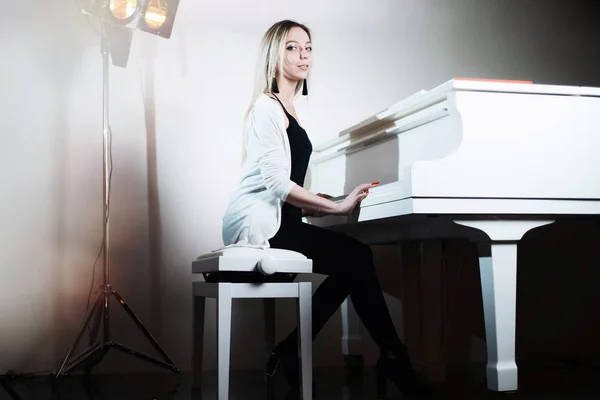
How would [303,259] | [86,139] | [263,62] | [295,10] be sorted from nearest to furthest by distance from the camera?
[303,259] < [263,62] < [86,139] < [295,10]

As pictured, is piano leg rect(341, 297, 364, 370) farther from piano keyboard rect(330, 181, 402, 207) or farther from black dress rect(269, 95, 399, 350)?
piano keyboard rect(330, 181, 402, 207)

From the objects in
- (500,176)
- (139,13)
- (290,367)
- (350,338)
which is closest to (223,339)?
(290,367)

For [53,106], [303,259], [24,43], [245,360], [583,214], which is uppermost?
[24,43]

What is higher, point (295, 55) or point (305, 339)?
point (295, 55)

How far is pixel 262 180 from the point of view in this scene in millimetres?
2318

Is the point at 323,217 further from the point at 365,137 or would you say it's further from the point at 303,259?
the point at 303,259

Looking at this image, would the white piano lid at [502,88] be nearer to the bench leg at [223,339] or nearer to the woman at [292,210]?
the woman at [292,210]

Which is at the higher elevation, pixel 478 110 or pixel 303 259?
pixel 478 110

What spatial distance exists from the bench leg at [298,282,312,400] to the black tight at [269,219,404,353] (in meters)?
0.24

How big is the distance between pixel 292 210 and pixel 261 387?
704 mm

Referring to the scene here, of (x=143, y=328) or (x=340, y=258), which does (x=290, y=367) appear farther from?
(x=143, y=328)

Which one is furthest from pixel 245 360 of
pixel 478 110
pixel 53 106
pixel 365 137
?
pixel 478 110

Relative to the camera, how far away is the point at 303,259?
7.02ft

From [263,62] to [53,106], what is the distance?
1181 mm
